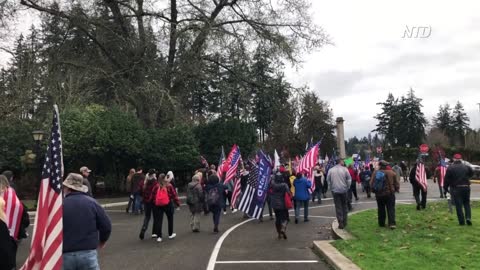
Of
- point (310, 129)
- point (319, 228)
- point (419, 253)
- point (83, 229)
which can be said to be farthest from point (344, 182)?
point (310, 129)

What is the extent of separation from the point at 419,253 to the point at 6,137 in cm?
2766

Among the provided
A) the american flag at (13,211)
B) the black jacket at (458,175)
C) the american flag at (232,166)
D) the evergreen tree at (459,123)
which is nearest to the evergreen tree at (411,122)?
the evergreen tree at (459,123)

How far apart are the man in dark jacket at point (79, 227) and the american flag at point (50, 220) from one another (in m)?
0.15

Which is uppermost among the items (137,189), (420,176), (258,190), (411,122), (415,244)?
(411,122)

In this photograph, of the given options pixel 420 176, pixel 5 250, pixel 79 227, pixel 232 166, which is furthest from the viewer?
pixel 232 166

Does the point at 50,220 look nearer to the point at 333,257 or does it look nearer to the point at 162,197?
the point at 333,257

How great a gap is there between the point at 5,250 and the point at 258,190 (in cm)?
1054

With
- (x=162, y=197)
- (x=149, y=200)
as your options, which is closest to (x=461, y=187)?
(x=162, y=197)

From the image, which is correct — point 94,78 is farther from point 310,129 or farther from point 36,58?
point 310,129

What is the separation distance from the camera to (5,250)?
5.42 meters

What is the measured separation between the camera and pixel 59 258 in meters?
5.07

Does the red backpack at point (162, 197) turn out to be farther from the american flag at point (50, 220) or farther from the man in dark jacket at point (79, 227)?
the american flag at point (50, 220)

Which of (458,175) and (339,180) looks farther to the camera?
(339,180)

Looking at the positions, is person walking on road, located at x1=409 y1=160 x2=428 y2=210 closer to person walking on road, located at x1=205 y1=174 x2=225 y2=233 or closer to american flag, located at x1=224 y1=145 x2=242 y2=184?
person walking on road, located at x1=205 y1=174 x2=225 y2=233
